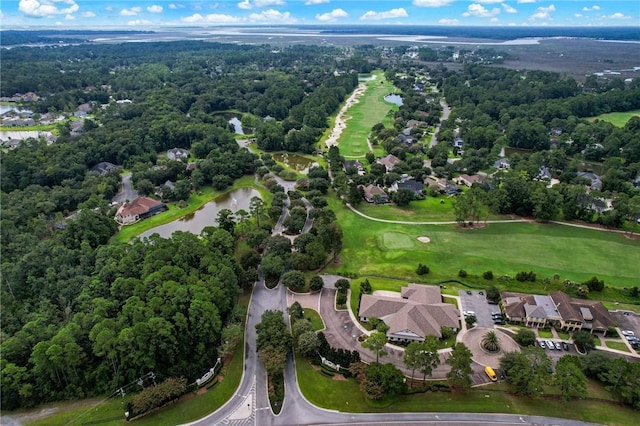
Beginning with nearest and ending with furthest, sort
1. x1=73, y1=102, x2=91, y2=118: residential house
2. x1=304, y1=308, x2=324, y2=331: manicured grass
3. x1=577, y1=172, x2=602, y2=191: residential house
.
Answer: x1=304, y1=308, x2=324, y2=331: manicured grass, x1=577, y1=172, x2=602, y2=191: residential house, x1=73, y1=102, x2=91, y2=118: residential house

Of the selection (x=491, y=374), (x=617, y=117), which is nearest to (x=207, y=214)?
(x=491, y=374)

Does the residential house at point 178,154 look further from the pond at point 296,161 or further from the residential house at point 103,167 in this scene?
the pond at point 296,161

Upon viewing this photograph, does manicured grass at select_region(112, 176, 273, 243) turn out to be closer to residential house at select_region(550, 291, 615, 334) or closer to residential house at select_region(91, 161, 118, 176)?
residential house at select_region(91, 161, 118, 176)

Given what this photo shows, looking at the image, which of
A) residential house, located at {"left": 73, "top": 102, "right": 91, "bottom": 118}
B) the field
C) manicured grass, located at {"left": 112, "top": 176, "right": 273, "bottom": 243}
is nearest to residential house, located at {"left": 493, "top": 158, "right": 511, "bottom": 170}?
the field

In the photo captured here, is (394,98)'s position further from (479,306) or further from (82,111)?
(479,306)

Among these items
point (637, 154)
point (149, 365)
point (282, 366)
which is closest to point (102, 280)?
point (149, 365)

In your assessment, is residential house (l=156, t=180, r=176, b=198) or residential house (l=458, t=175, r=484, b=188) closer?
residential house (l=156, t=180, r=176, b=198)
